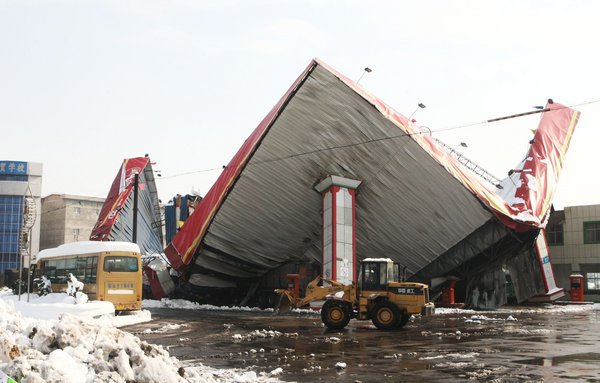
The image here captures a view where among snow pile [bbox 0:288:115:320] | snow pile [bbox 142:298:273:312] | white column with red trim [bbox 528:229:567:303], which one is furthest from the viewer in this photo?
snow pile [bbox 142:298:273:312]

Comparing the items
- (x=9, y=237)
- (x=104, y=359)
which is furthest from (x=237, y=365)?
(x=9, y=237)

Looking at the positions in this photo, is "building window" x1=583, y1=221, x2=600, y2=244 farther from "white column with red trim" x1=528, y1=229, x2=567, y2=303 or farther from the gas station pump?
"white column with red trim" x1=528, y1=229, x2=567, y2=303

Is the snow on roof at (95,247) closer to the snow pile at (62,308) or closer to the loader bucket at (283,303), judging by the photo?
the snow pile at (62,308)

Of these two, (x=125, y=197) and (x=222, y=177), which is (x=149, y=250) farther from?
(x=222, y=177)

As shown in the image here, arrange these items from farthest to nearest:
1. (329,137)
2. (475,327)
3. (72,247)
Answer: (329,137) < (72,247) < (475,327)

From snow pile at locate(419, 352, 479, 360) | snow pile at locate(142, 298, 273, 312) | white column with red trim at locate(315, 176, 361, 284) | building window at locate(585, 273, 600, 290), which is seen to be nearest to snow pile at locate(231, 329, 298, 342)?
snow pile at locate(419, 352, 479, 360)

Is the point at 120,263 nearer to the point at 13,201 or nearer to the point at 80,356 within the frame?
the point at 80,356

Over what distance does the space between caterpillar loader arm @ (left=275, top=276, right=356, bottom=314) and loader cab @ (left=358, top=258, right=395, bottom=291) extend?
0.68m

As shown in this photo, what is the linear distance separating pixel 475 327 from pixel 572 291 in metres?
25.7

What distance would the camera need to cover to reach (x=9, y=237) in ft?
299

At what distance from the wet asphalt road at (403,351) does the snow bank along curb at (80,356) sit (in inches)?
110

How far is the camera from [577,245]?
1857 inches

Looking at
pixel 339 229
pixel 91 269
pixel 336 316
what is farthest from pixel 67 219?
pixel 336 316

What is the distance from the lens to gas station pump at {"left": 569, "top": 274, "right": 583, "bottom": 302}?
4274 centimetres
